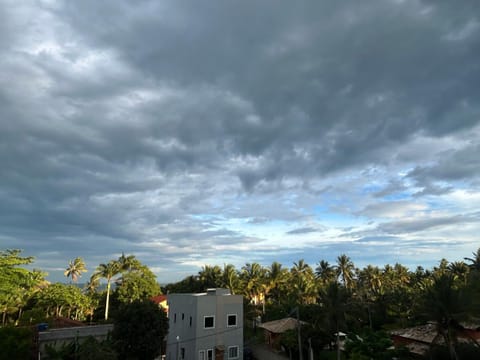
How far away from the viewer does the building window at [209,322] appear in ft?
120

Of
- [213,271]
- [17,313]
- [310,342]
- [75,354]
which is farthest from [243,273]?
[75,354]

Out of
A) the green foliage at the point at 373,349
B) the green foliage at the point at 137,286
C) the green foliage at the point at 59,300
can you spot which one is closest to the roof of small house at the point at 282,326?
the green foliage at the point at 373,349

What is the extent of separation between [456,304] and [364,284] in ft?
226

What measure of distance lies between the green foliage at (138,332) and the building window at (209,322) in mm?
5125

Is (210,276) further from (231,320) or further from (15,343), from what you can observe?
(15,343)

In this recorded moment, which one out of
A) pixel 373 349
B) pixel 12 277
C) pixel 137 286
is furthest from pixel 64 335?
pixel 137 286

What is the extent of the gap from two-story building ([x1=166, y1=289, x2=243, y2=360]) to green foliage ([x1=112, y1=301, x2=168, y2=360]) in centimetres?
424

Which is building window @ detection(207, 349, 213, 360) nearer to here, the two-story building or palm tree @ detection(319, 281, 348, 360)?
the two-story building

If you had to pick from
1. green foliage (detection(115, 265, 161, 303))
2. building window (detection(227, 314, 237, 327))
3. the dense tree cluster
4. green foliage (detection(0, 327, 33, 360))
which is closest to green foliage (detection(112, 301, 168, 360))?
the dense tree cluster

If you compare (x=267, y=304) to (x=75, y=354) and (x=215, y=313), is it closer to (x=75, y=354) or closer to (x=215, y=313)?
(x=215, y=313)

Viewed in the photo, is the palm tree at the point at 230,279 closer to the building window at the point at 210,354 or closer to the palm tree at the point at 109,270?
the palm tree at the point at 109,270

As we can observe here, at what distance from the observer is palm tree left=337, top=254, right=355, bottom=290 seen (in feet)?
285

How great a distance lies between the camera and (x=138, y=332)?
31.6 m

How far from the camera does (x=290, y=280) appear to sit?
73.7 metres
